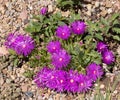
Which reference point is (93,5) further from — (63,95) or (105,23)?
(63,95)

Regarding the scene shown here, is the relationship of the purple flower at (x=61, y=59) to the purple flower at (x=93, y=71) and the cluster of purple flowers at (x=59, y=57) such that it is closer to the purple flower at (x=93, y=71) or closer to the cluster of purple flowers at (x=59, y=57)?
the cluster of purple flowers at (x=59, y=57)

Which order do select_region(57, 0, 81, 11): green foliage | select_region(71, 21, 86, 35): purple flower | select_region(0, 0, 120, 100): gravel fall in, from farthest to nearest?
select_region(57, 0, 81, 11): green foliage, select_region(71, 21, 86, 35): purple flower, select_region(0, 0, 120, 100): gravel

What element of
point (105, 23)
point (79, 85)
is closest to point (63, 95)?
point (79, 85)

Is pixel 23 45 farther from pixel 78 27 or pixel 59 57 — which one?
pixel 78 27

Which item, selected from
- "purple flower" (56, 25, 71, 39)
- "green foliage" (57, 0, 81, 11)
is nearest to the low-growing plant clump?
"purple flower" (56, 25, 71, 39)

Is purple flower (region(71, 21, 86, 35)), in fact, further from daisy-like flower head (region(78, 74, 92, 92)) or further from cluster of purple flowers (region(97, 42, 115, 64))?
daisy-like flower head (region(78, 74, 92, 92))

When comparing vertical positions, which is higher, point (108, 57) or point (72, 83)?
point (108, 57)

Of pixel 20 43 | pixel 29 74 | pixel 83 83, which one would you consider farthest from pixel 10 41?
pixel 83 83
